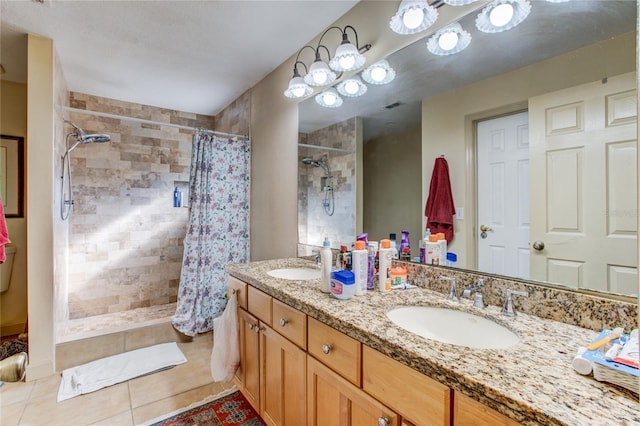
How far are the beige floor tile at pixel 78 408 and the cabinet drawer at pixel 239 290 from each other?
0.97 meters

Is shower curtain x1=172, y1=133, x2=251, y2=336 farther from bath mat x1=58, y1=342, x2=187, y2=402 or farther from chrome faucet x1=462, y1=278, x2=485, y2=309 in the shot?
chrome faucet x1=462, y1=278, x2=485, y2=309

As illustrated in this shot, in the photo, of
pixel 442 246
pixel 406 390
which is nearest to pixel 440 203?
pixel 442 246

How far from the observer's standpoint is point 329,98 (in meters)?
2.01

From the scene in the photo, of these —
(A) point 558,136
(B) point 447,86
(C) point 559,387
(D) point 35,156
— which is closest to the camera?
(C) point 559,387

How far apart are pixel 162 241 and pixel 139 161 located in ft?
3.07

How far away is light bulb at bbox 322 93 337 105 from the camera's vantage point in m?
1.99

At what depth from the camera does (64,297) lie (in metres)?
2.77

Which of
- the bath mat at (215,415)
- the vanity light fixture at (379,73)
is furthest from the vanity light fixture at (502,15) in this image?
the bath mat at (215,415)

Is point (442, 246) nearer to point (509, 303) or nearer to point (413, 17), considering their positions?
point (509, 303)

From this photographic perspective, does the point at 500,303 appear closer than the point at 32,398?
Yes

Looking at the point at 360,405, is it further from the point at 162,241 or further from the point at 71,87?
the point at 71,87

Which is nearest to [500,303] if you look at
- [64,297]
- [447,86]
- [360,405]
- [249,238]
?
[360,405]

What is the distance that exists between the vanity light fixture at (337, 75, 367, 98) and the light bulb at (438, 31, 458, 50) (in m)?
0.50

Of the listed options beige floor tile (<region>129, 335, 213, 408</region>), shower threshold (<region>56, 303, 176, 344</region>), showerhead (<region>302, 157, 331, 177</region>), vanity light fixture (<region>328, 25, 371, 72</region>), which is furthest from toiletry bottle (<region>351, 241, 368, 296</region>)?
shower threshold (<region>56, 303, 176, 344</region>)
